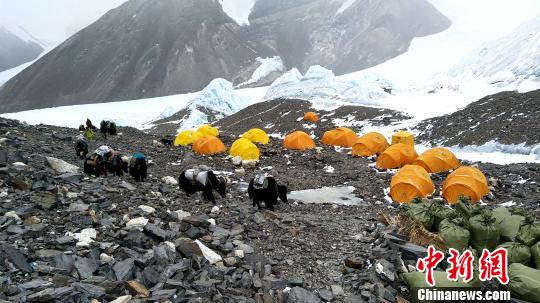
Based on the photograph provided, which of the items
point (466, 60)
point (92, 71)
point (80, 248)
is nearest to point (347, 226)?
point (80, 248)

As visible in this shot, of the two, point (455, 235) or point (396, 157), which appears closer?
point (455, 235)

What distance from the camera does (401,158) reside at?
16.3m

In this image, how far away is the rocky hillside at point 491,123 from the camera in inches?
761

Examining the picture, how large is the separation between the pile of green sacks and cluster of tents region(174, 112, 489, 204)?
190 centimetres

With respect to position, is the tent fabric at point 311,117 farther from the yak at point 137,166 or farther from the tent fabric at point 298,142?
the yak at point 137,166

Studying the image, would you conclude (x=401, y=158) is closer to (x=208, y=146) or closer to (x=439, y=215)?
(x=208, y=146)

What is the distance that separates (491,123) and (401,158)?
919 cm

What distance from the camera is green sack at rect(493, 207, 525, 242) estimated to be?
6461 mm

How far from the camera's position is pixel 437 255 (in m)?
5.85

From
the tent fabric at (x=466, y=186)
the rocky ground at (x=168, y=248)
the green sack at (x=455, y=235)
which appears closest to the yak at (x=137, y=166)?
the rocky ground at (x=168, y=248)

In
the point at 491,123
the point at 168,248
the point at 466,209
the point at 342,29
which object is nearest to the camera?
the point at 168,248

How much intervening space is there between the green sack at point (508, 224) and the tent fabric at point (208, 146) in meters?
13.7

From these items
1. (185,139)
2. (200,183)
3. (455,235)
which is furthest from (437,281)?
(185,139)

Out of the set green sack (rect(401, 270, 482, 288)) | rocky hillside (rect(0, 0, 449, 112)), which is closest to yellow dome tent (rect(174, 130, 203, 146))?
green sack (rect(401, 270, 482, 288))
